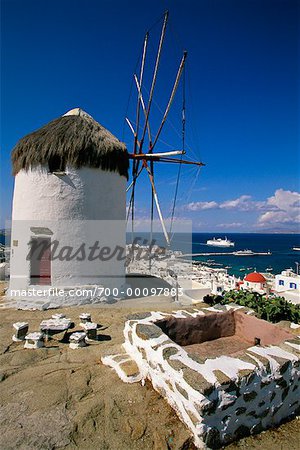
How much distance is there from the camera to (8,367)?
4016mm

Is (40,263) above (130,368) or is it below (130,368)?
above

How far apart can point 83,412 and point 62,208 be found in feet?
19.2

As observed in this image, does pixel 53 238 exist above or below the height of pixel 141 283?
above

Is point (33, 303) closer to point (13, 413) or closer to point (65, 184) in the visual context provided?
point (65, 184)

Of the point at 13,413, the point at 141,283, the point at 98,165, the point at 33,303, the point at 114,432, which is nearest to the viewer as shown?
the point at 114,432

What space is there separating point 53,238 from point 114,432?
19.4 ft

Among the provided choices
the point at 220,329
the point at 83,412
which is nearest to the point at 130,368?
the point at 83,412

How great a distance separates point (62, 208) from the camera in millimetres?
7910

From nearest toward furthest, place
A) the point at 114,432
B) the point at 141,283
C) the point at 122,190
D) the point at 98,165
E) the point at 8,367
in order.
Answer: the point at 114,432
the point at 8,367
the point at 98,165
the point at 122,190
the point at 141,283

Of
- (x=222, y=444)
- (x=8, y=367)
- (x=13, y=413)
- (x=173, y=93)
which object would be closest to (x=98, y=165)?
(x=173, y=93)

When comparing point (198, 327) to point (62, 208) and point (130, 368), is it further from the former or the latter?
point (62, 208)

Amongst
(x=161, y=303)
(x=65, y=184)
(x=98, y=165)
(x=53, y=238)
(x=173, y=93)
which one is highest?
(x=173, y=93)

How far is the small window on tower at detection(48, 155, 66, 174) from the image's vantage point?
7.87 metres

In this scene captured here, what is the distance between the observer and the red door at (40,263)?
8.07 meters
